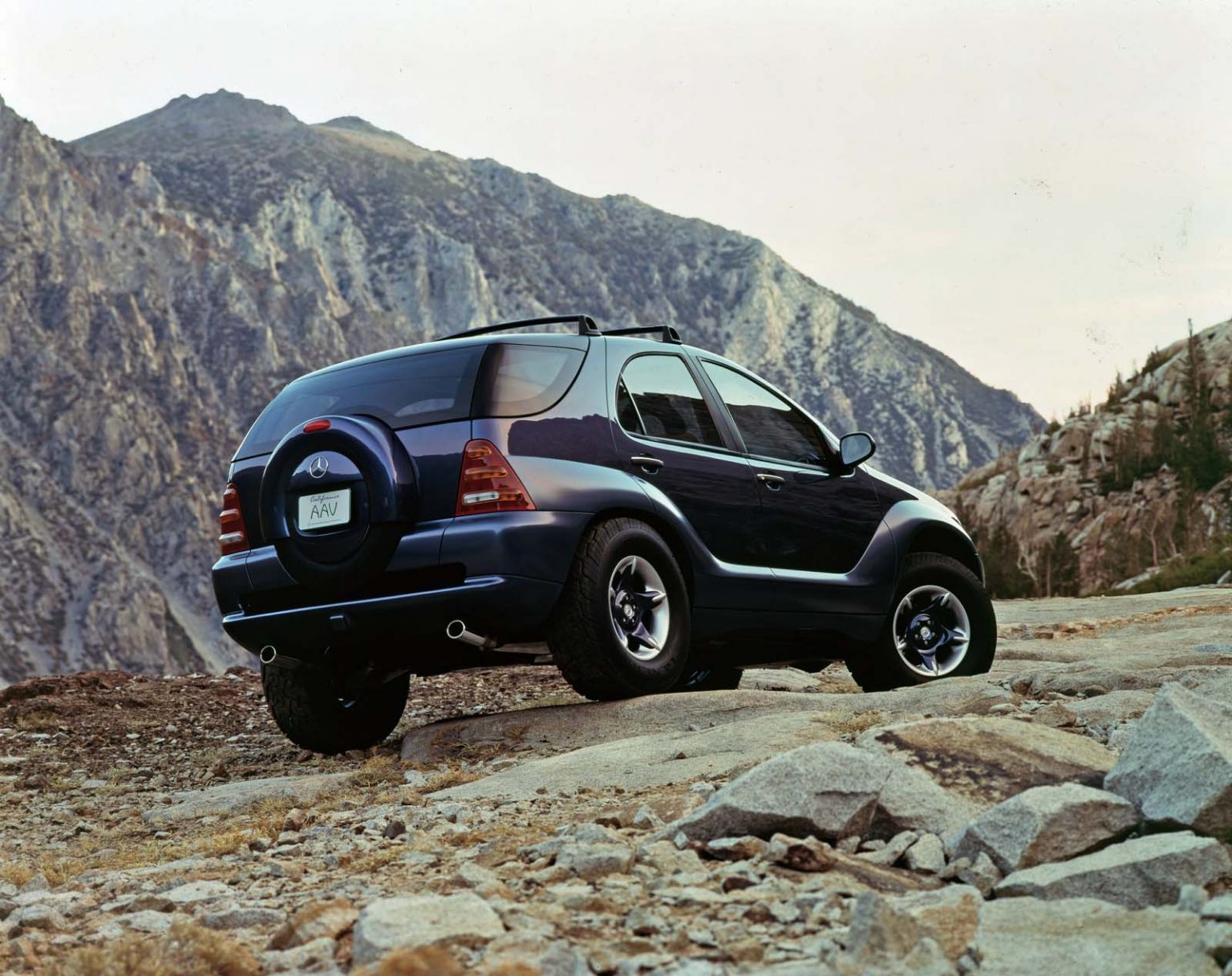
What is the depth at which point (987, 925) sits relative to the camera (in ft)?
10.1

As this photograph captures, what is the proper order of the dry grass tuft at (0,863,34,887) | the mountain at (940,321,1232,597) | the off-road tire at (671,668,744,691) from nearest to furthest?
the dry grass tuft at (0,863,34,887)
the off-road tire at (671,668,744,691)
the mountain at (940,321,1232,597)

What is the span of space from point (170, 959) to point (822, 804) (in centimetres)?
166

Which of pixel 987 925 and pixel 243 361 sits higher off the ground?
pixel 243 361

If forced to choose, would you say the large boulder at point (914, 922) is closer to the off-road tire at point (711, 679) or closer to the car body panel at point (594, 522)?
the car body panel at point (594, 522)

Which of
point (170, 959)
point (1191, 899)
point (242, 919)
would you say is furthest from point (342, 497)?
point (1191, 899)

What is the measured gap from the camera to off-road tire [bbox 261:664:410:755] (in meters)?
7.40

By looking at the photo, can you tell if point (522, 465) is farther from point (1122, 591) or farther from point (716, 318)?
point (716, 318)

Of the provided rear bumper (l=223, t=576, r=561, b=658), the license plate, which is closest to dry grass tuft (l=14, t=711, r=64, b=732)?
rear bumper (l=223, t=576, r=561, b=658)

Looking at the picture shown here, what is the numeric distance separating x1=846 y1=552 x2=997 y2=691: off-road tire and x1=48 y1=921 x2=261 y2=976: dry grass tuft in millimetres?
5231

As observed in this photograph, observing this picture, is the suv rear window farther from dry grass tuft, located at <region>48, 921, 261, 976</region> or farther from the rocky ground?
dry grass tuft, located at <region>48, 921, 261, 976</region>

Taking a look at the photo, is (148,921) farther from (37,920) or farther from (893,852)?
(893,852)

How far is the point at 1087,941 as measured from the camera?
116 inches

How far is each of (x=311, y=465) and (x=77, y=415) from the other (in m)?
143

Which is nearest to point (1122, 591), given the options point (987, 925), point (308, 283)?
point (987, 925)
